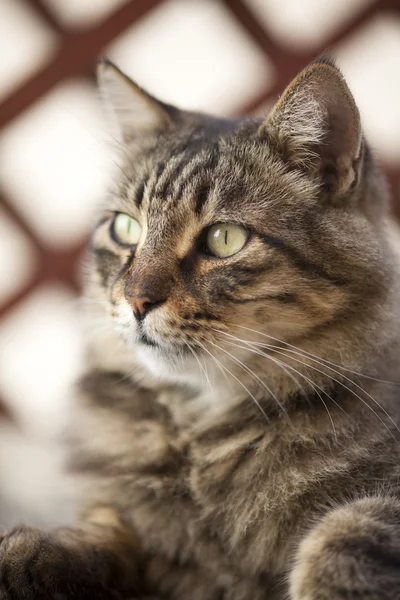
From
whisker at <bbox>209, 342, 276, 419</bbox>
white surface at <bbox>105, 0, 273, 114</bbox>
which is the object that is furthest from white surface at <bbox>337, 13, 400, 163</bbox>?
whisker at <bbox>209, 342, 276, 419</bbox>

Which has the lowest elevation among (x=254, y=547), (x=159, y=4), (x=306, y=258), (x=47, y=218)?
(x=254, y=547)

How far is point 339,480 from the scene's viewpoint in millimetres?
965

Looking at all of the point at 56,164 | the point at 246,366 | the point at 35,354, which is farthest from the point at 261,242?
the point at 35,354

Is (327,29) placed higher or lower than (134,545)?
higher

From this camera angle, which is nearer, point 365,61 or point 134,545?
point 134,545

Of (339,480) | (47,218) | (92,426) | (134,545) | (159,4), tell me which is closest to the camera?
(339,480)

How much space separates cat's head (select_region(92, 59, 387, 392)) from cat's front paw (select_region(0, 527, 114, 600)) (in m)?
0.29

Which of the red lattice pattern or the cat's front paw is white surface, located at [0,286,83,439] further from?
the cat's front paw

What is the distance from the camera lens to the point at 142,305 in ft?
3.24

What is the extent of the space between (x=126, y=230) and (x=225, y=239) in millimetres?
207

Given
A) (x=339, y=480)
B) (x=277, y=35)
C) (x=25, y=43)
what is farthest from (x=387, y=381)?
(x=25, y=43)

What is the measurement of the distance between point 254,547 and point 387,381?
0.31 metres

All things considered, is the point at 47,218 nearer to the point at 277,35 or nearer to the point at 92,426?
the point at 277,35

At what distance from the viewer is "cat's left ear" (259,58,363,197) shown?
0.98m
